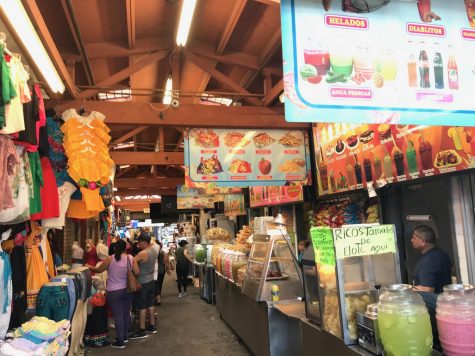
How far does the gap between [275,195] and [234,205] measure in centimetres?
412

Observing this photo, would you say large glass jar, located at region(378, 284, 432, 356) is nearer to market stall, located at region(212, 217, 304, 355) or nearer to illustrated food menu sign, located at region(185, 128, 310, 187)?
market stall, located at region(212, 217, 304, 355)

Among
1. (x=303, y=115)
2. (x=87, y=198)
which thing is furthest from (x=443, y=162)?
(x=87, y=198)

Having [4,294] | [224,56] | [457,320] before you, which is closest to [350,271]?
[457,320]

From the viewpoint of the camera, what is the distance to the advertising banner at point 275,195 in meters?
7.66

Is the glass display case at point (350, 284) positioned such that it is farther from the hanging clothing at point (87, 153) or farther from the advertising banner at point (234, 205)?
the advertising banner at point (234, 205)

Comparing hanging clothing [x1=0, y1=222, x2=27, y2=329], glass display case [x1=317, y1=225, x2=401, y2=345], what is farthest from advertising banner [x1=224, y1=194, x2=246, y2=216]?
glass display case [x1=317, y1=225, x2=401, y2=345]

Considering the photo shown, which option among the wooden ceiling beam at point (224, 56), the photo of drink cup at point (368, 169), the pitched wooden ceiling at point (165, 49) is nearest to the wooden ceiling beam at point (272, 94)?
the pitched wooden ceiling at point (165, 49)

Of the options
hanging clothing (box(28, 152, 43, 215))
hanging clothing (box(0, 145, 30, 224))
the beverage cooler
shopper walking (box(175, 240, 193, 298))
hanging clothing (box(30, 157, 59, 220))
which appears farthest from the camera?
shopper walking (box(175, 240, 193, 298))

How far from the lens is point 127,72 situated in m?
6.04

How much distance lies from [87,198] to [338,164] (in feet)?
12.2

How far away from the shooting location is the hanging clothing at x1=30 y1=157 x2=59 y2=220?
4.13 m

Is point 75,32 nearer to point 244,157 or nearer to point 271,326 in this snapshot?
point 244,157

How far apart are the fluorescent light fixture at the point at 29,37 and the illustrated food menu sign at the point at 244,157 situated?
2.47 metres

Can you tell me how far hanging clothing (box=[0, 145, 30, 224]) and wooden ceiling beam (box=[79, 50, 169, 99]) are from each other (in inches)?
100
